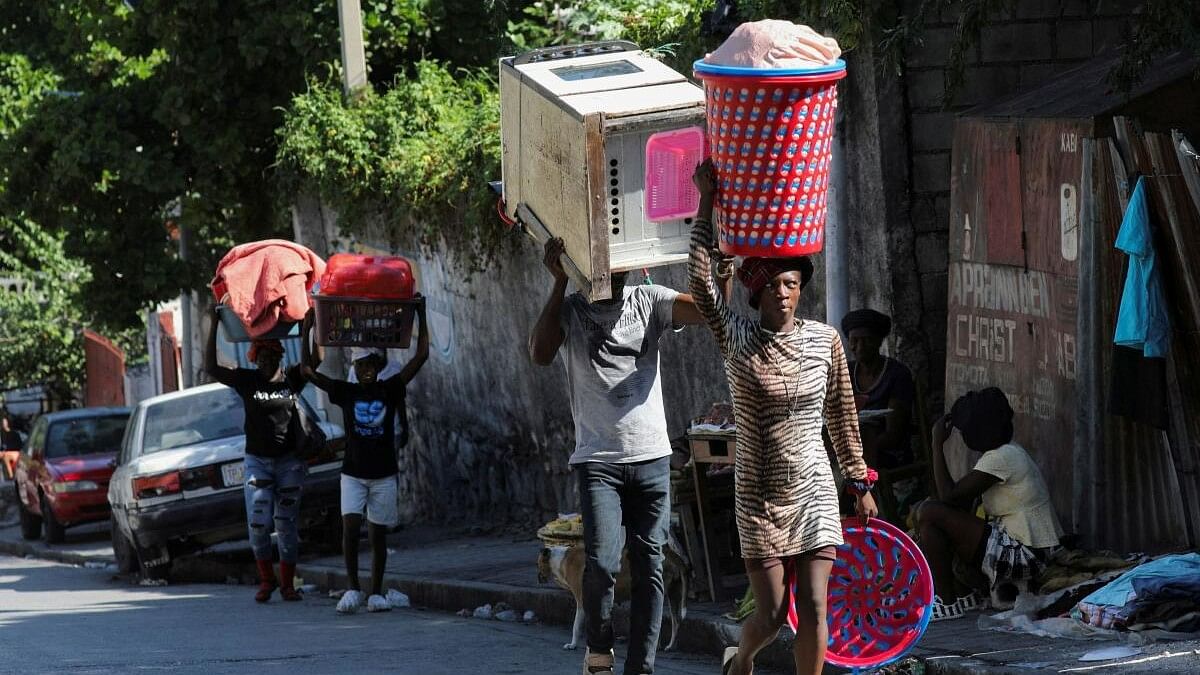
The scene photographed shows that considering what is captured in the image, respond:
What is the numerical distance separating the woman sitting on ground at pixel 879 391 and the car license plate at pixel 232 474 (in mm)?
6148

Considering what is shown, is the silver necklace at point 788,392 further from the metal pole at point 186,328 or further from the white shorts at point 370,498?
the metal pole at point 186,328

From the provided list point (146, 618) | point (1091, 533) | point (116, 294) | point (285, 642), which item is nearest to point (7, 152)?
point (116, 294)

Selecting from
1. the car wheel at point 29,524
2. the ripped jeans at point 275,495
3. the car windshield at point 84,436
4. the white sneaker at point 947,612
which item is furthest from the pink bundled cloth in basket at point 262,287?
the car wheel at point 29,524

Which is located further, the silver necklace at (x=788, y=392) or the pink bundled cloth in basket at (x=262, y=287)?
the pink bundled cloth in basket at (x=262, y=287)

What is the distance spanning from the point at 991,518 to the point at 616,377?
2.44 m

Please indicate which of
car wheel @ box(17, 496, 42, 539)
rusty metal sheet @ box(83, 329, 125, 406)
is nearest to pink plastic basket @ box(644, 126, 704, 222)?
car wheel @ box(17, 496, 42, 539)

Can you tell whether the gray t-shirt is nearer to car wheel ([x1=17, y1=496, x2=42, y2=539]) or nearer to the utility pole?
the utility pole

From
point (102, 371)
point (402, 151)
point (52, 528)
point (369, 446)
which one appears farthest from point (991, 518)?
point (102, 371)

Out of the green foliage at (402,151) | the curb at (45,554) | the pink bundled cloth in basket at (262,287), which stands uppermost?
the green foliage at (402,151)

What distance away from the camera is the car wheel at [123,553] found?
14906mm

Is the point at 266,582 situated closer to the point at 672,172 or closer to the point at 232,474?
the point at 232,474

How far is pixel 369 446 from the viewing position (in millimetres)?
10719

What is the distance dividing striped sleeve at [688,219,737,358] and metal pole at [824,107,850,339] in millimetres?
3946

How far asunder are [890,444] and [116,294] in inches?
558
